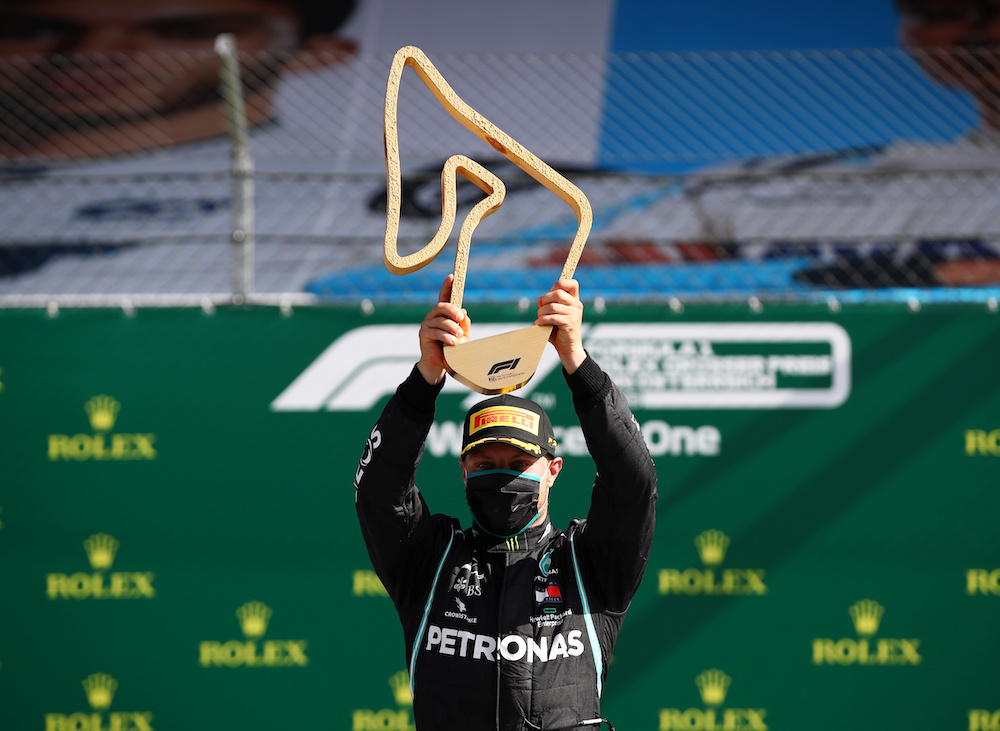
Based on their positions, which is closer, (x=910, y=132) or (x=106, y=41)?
(x=910, y=132)

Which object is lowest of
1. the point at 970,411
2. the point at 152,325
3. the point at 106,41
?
the point at 970,411

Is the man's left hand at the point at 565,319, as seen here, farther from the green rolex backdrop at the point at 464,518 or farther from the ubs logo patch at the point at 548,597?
the green rolex backdrop at the point at 464,518

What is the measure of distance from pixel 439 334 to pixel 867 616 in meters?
2.44

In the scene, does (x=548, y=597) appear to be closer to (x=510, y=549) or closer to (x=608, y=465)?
(x=510, y=549)

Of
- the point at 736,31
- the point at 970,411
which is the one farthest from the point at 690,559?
the point at 736,31

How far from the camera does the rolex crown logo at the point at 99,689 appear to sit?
3248 mm

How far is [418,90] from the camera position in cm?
514

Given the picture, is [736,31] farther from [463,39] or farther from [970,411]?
[970,411]

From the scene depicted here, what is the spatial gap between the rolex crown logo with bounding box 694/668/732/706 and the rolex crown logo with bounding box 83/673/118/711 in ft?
7.66

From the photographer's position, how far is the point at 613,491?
5.85 ft

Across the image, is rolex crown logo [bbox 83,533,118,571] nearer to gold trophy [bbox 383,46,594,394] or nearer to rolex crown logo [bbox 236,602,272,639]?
rolex crown logo [bbox 236,602,272,639]

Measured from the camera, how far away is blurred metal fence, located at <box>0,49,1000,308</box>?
17.8 feet

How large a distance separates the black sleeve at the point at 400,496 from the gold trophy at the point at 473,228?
13cm

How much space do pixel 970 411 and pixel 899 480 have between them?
1.34 ft
